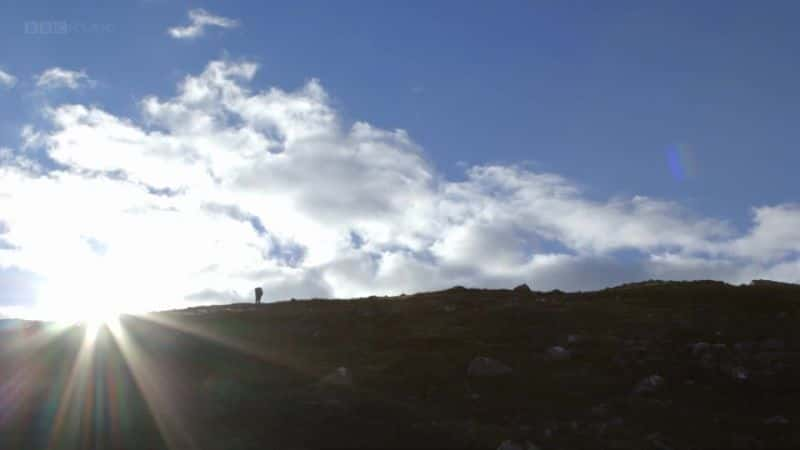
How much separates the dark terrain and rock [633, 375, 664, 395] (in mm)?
69

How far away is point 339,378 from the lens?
2847 cm

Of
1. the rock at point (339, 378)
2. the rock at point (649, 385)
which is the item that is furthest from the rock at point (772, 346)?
the rock at point (339, 378)

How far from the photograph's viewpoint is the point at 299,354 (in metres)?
34.2

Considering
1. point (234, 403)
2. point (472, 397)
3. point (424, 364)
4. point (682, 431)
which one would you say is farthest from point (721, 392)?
point (234, 403)

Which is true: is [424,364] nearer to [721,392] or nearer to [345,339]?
[345,339]

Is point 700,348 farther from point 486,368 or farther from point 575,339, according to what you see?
point 486,368

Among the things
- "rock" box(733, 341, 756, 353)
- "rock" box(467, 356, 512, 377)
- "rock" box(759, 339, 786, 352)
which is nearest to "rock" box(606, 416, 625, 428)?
"rock" box(467, 356, 512, 377)

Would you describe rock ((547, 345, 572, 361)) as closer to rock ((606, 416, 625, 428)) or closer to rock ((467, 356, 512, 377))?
rock ((467, 356, 512, 377))

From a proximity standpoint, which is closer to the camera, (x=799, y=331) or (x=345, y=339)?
(x=799, y=331)

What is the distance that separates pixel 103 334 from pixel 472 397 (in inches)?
800

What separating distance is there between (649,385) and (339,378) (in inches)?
424

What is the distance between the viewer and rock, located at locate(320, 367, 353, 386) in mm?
28078

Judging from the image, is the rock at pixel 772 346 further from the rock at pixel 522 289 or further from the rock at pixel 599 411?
the rock at pixel 522 289

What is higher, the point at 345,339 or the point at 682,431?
the point at 345,339
